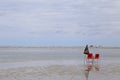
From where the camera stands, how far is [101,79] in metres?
21.7

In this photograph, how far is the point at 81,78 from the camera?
22234 millimetres

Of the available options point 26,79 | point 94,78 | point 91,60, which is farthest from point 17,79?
point 91,60

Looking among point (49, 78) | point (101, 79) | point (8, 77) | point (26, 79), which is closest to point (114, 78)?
point (101, 79)

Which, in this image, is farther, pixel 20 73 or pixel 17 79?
pixel 20 73

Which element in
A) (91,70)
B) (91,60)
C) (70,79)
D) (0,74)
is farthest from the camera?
(91,60)

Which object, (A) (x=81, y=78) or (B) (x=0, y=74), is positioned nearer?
(A) (x=81, y=78)

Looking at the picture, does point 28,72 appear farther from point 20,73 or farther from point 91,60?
point 91,60

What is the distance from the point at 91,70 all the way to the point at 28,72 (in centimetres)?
531

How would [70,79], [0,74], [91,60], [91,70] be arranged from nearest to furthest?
[70,79], [0,74], [91,70], [91,60]

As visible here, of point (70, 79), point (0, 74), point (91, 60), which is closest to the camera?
point (70, 79)

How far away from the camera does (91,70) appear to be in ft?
89.8

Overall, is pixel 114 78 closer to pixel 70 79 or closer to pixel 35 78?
pixel 70 79

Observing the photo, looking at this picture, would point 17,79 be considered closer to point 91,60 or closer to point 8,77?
point 8,77

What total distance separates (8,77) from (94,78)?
19.5 ft
